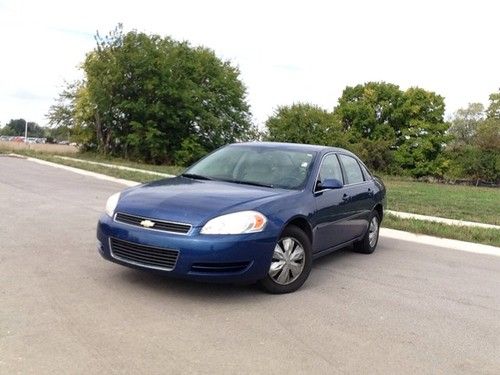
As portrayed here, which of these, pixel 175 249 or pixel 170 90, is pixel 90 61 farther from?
pixel 175 249

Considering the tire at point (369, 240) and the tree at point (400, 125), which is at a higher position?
the tree at point (400, 125)

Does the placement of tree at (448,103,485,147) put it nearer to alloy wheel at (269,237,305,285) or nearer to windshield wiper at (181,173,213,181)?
windshield wiper at (181,173,213,181)

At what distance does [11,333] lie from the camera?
4.00 meters

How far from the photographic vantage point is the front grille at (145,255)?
192 inches

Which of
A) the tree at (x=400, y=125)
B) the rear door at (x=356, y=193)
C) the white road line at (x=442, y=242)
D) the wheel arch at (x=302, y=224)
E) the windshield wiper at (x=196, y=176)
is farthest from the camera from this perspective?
the tree at (x=400, y=125)

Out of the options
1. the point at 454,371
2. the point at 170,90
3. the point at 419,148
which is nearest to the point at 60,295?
the point at 454,371

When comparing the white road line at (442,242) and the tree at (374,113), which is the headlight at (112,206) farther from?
the tree at (374,113)

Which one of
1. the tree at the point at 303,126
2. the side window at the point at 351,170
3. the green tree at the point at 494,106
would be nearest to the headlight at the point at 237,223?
the side window at the point at 351,170

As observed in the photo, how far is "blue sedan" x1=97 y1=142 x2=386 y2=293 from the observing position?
4891 mm

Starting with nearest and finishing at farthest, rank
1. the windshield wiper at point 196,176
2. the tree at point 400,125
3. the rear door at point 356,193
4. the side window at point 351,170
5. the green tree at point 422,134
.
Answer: the windshield wiper at point 196,176 → the rear door at point 356,193 → the side window at point 351,170 → the tree at point 400,125 → the green tree at point 422,134

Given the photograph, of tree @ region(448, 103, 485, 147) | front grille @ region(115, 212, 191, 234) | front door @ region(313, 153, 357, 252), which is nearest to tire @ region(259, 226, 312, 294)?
front door @ region(313, 153, 357, 252)

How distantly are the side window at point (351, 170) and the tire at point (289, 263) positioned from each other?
1834 millimetres

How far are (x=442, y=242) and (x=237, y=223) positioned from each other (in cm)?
563

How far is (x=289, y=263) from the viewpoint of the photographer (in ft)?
18.0
